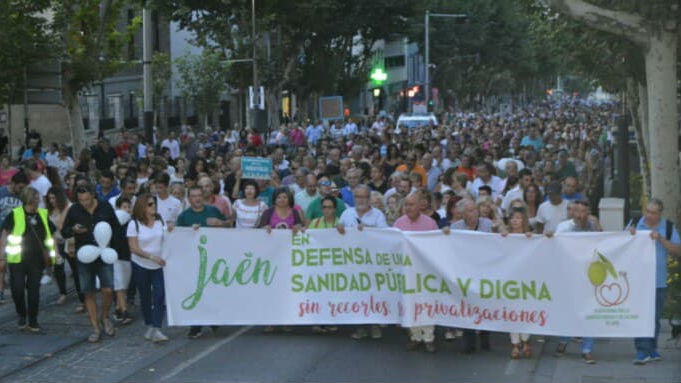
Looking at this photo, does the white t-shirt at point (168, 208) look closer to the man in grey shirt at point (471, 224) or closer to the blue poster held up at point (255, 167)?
the blue poster held up at point (255, 167)

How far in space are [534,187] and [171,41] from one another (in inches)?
1693

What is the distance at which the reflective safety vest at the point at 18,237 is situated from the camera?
12789 millimetres

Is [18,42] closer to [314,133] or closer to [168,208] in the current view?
[168,208]

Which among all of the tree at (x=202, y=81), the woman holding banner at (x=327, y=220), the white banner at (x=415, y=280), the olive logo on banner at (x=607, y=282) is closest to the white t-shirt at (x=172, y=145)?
the tree at (x=202, y=81)

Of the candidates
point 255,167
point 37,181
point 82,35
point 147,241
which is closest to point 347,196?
point 255,167

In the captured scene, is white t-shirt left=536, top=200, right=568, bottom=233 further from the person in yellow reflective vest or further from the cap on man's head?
the person in yellow reflective vest

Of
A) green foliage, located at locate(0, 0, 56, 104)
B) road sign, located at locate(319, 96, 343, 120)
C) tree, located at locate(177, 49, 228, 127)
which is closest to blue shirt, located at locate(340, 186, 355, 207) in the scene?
green foliage, located at locate(0, 0, 56, 104)

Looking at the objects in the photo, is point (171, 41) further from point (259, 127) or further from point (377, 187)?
point (377, 187)

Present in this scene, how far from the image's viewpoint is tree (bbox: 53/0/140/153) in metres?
25.9

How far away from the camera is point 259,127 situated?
107 feet

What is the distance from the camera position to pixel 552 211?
14.0 metres

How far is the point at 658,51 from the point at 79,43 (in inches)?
639

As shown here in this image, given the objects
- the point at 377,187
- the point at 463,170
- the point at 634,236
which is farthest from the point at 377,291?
the point at 463,170

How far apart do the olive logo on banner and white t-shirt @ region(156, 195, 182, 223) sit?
543cm
